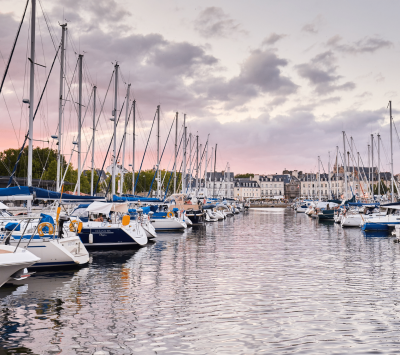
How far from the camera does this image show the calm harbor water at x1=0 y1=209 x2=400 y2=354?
11562mm

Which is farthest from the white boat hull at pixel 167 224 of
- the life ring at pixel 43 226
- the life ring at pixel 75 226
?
the life ring at pixel 43 226

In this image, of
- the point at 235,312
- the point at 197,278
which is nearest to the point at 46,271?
the point at 197,278

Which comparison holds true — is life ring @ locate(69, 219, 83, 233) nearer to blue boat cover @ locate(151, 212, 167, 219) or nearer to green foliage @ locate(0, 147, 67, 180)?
blue boat cover @ locate(151, 212, 167, 219)

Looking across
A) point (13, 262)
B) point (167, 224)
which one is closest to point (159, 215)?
point (167, 224)

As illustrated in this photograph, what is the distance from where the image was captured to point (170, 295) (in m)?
17.5

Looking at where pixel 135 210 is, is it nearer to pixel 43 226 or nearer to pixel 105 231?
pixel 105 231

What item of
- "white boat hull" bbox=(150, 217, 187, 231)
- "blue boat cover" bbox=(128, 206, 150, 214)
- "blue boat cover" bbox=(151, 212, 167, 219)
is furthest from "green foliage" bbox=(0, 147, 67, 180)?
"blue boat cover" bbox=(128, 206, 150, 214)

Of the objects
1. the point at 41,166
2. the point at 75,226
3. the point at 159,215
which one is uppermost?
the point at 41,166

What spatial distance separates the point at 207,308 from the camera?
15352 millimetres

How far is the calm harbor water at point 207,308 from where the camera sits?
11562mm

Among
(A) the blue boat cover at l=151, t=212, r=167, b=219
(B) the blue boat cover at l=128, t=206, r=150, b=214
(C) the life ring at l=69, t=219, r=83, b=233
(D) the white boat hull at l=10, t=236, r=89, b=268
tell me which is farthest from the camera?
(A) the blue boat cover at l=151, t=212, r=167, b=219

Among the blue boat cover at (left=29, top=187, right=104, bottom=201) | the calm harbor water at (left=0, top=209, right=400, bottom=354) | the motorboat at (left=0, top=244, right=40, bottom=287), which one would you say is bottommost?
the calm harbor water at (left=0, top=209, right=400, bottom=354)

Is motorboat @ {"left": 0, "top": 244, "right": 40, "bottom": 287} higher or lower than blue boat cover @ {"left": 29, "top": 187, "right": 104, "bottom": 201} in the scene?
lower

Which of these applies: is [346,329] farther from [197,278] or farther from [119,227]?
[119,227]
